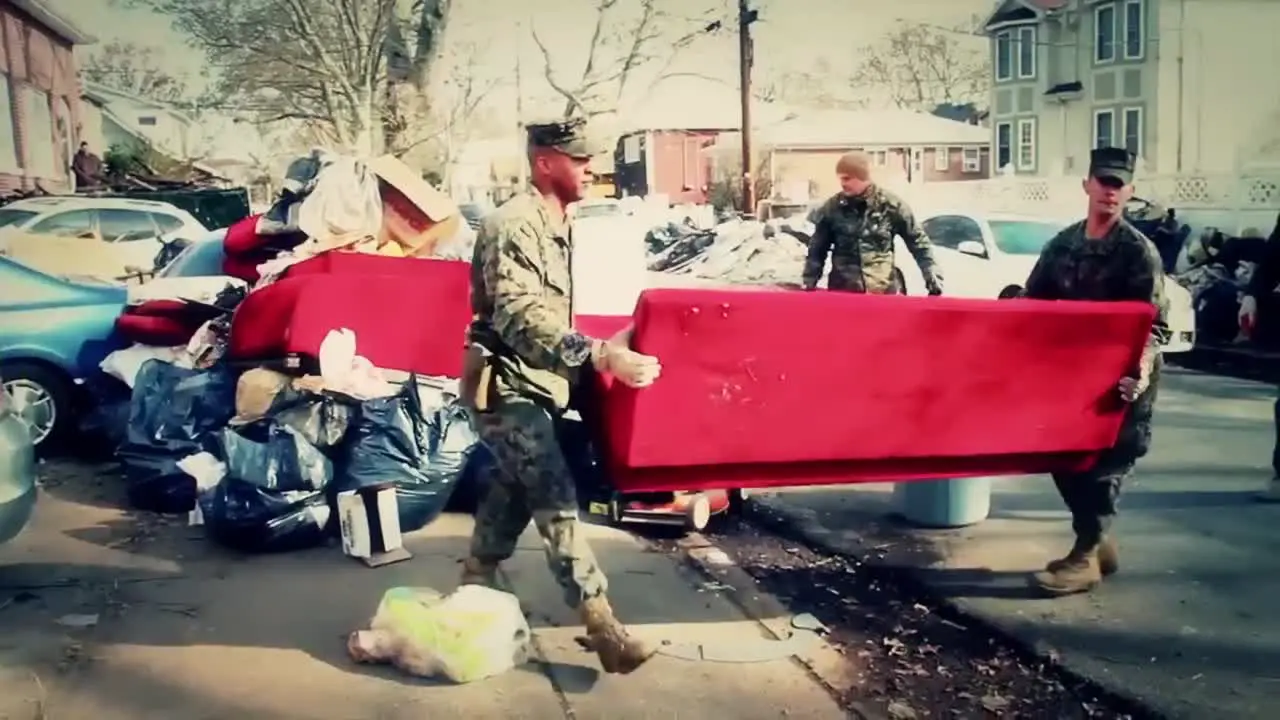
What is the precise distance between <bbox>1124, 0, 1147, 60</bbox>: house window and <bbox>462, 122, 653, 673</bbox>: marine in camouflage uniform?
2.27 m

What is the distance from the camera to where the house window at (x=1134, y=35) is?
163 inches

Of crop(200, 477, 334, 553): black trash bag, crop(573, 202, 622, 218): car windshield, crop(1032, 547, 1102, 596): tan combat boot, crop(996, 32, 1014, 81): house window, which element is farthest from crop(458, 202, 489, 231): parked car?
crop(1032, 547, 1102, 596): tan combat boot

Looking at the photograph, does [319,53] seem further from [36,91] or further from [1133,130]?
[1133,130]

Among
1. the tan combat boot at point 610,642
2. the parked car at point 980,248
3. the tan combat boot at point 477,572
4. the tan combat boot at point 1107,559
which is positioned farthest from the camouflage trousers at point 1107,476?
the tan combat boot at point 477,572

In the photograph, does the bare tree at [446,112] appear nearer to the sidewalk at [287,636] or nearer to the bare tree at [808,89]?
the bare tree at [808,89]

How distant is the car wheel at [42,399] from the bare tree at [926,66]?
301cm

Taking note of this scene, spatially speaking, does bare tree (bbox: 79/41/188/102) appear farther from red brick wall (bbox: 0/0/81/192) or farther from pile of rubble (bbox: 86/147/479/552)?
pile of rubble (bbox: 86/147/479/552)

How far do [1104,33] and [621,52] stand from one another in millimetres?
1639

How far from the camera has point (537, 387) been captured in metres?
2.77

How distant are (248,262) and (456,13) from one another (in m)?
1.11

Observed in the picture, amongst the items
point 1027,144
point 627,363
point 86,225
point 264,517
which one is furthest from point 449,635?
point 1027,144

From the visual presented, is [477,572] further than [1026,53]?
No

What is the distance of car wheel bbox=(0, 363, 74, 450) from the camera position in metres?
4.40

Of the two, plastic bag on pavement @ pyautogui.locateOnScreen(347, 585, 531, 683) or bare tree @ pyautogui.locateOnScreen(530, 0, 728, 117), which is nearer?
plastic bag on pavement @ pyautogui.locateOnScreen(347, 585, 531, 683)
